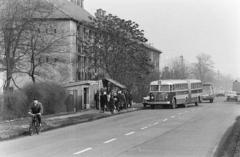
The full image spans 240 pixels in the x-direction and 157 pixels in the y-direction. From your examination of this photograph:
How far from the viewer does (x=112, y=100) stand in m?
35.8

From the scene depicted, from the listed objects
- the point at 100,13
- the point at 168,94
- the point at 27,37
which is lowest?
the point at 168,94

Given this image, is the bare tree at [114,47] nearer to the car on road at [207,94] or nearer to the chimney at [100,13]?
the chimney at [100,13]

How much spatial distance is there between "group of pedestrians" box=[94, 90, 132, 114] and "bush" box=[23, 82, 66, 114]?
3031mm

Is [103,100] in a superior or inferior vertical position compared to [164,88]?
inferior

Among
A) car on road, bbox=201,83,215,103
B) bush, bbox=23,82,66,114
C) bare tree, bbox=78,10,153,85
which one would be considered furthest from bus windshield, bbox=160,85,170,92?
car on road, bbox=201,83,215,103

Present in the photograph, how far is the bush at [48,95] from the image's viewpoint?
29997 mm

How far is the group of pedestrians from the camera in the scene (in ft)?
117

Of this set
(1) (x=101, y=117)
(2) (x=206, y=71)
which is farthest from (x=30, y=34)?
(2) (x=206, y=71)

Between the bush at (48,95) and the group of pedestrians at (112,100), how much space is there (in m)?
3.03

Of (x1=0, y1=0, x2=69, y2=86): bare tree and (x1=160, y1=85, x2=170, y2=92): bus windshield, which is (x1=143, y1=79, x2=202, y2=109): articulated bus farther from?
(x1=0, y1=0, x2=69, y2=86): bare tree

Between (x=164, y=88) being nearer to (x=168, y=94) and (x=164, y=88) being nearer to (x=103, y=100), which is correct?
(x=168, y=94)

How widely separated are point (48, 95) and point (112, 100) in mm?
6171

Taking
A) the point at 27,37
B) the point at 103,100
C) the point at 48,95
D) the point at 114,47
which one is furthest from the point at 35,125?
the point at 114,47

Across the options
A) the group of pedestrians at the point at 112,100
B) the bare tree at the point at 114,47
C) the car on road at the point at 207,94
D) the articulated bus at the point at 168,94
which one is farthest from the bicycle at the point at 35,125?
the car on road at the point at 207,94
